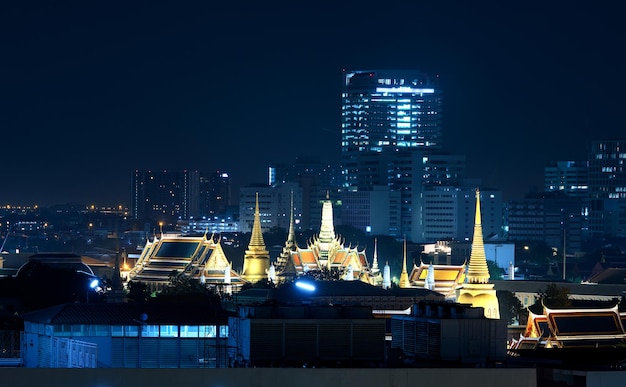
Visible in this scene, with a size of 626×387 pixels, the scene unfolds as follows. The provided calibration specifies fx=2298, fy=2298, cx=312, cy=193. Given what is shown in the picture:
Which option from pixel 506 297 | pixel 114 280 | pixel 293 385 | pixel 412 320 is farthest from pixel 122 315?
pixel 506 297

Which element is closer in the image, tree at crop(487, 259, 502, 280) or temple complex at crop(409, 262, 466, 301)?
temple complex at crop(409, 262, 466, 301)

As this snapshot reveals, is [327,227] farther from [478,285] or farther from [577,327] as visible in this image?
[577,327]

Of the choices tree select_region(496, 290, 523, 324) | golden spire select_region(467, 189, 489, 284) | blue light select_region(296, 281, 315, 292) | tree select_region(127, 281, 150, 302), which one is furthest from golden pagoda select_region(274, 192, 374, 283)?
golden spire select_region(467, 189, 489, 284)

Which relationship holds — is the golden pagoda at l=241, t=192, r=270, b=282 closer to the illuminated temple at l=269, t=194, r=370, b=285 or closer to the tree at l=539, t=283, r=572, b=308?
the illuminated temple at l=269, t=194, r=370, b=285

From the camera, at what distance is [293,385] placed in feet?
162

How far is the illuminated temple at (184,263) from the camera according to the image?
14475 centimetres

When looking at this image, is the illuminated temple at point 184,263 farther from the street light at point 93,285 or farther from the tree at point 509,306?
the street light at point 93,285

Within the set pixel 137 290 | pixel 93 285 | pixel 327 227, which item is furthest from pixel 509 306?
pixel 93 285

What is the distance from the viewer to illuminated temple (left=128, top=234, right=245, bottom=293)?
145 m

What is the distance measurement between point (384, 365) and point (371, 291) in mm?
67525

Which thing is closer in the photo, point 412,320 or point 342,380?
point 342,380

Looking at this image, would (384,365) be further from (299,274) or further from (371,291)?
(299,274)

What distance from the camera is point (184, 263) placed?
15025 cm

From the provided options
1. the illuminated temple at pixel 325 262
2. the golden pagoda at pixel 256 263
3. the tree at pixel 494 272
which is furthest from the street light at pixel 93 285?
the tree at pixel 494 272
